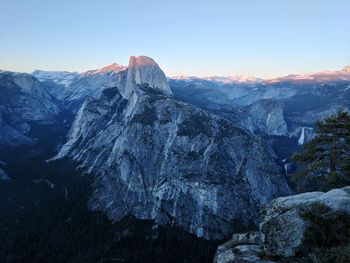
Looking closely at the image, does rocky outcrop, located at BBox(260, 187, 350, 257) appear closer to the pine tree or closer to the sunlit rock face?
the pine tree

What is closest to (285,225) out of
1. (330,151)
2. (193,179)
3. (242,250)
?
(242,250)

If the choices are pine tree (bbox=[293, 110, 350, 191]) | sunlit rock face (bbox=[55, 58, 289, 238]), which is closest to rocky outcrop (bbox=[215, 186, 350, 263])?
pine tree (bbox=[293, 110, 350, 191])

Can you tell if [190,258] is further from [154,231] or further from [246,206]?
[246,206]

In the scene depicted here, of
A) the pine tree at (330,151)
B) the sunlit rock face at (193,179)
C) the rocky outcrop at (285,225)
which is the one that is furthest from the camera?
the sunlit rock face at (193,179)

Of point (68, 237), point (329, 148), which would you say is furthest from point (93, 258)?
point (329, 148)

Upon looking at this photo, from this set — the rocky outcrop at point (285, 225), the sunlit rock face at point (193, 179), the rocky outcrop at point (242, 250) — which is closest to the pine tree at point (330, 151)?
the rocky outcrop at point (285, 225)

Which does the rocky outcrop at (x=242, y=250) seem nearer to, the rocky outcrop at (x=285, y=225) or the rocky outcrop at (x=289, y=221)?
the rocky outcrop at (x=285, y=225)

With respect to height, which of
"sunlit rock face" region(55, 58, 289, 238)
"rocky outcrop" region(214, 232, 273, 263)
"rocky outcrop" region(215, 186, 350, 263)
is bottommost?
"sunlit rock face" region(55, 58, 289, 238)
